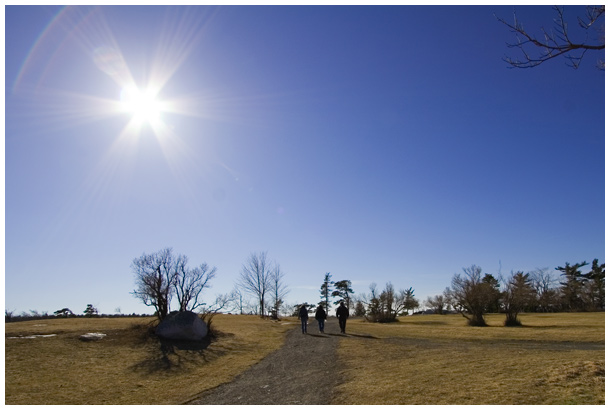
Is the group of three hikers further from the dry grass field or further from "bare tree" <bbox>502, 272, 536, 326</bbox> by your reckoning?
"bare tree" <bbox>502, 272, 536, 326</bbox>

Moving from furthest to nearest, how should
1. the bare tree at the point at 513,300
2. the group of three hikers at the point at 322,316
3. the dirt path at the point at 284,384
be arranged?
1. the bare tree at the point at 513,300
2. the group of three hikers at the point at 322,316
3. the dirt path at the point at 284,384

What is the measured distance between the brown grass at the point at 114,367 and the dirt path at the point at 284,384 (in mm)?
726

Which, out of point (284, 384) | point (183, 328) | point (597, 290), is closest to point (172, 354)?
point (183, 328)

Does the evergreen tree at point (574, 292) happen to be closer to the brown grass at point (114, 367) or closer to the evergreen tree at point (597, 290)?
the evergreen tree at point (597, 290)

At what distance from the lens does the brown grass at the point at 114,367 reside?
9867 mm

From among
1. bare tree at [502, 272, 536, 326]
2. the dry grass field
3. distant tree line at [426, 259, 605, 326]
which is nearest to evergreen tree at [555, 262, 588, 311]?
distant tree line at [426, 259, 605, 326]

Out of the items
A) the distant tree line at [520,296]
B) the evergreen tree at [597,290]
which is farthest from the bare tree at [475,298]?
the evergreen tree at [597,290]

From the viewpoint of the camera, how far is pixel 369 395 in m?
7.21

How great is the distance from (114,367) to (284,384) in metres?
7.83

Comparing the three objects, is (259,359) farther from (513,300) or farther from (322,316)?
(513,300)

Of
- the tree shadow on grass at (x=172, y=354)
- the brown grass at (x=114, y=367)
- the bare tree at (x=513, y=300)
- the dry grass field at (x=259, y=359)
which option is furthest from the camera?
the bare tree at (x=513, y=300)

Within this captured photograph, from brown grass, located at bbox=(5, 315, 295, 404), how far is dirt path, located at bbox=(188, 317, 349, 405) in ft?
2.38

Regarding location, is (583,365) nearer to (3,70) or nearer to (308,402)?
(308,402)

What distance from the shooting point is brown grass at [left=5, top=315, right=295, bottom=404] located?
9867mm
